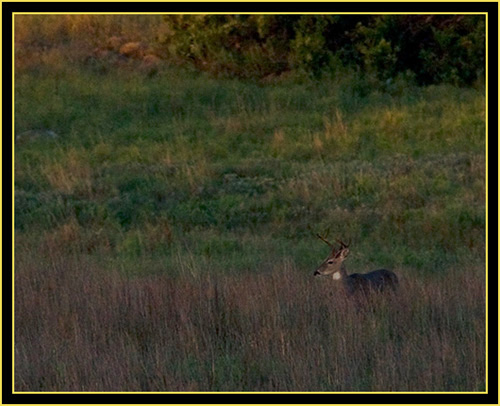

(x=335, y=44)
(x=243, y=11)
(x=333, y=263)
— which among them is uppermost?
(x=335, y=44)

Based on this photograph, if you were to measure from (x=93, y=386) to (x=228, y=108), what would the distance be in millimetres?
10826

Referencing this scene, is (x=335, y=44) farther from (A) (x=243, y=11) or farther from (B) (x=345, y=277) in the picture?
(A) (x=243, y=11)

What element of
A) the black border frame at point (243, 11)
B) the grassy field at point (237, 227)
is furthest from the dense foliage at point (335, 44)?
the black border frame at point (243, 11)

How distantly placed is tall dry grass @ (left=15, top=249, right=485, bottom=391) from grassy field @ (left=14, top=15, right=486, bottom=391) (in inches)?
0.7

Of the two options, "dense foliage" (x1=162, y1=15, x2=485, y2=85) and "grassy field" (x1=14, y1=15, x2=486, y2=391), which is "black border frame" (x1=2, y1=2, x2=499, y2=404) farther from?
"dense foliage" (x1=162, y1=15, x2=485, y2=85)

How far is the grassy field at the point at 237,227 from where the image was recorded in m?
6.02

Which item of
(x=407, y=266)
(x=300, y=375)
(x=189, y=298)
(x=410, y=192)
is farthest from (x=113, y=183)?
(x=300, y=375)

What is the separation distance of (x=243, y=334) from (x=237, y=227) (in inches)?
183

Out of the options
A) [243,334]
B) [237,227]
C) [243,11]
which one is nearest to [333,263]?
[243,334]

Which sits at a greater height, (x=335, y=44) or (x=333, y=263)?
(x=335, y=44)

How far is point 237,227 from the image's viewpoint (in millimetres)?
11109

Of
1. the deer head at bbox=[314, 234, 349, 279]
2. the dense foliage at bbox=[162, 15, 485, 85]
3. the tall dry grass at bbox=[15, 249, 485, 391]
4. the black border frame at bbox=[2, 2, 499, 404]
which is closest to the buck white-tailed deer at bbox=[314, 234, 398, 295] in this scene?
the deer head at bbox=[314, 234, 349, 279]

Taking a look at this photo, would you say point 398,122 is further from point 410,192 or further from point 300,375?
point 300,375

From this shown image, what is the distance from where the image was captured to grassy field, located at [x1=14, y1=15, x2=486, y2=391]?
602 cm
